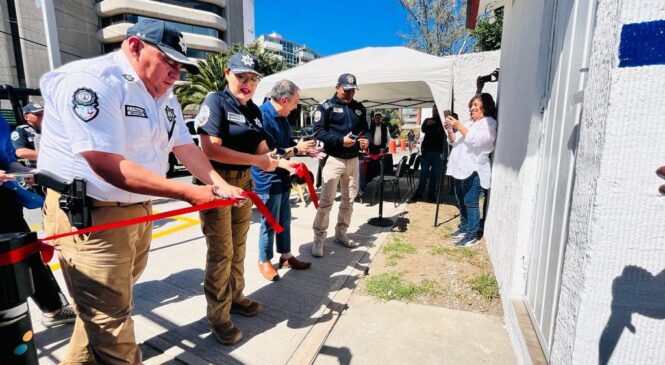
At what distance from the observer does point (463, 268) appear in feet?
12.3

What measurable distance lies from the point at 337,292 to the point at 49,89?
260cm

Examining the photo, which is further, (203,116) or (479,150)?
(479,150)

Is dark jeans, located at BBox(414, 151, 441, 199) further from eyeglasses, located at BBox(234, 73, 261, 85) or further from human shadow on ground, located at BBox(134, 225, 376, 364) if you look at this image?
eyeglasses, located at BBox(234, 73, 261, 85)

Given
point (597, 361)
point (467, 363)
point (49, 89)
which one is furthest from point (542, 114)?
point (49, 89)

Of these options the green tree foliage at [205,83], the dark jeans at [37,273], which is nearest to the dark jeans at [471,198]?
the dark jeans at [37,273]

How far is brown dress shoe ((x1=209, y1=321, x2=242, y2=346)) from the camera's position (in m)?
2.38

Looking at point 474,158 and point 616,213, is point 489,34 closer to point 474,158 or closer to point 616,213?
point 474,158

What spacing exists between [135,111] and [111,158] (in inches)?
10.6

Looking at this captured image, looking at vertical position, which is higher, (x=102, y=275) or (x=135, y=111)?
(x=135, y=111)

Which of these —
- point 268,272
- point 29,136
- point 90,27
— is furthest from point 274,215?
point 90,27

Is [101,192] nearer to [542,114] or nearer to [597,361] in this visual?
[597,361]

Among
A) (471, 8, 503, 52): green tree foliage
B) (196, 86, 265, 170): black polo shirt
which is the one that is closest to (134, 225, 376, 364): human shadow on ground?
(196, 86, 265, 170): black polo shirt

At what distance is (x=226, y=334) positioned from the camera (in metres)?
2.39

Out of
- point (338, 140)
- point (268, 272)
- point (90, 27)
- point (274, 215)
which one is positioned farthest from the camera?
point (90, 27)
